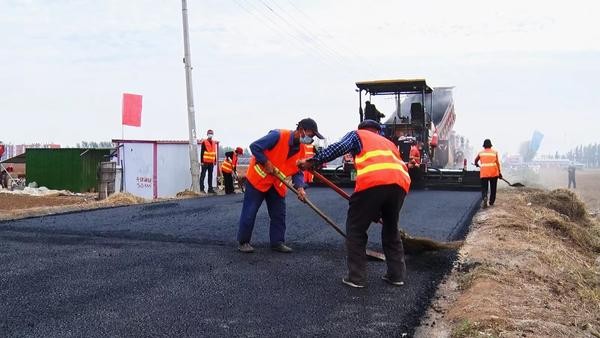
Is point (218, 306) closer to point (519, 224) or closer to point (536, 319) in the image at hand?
point (536, 319)

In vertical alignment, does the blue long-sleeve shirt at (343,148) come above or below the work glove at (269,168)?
above

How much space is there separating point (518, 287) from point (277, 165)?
7.78 feet

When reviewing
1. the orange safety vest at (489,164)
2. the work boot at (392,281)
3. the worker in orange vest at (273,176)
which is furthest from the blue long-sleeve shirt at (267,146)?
the orange safety vest at (489,164)

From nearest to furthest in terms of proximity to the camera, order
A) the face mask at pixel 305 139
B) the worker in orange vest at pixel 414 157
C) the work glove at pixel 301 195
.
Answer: the face mask at pixel 305 139
the work glove at pixel 301 195
the worker in orange vest at pixel 414 157

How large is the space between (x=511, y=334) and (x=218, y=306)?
1.77 meters

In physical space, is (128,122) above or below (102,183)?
above

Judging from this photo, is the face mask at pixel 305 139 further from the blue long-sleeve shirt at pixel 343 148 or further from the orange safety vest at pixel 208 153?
the orange safety vest at pixel 208 153

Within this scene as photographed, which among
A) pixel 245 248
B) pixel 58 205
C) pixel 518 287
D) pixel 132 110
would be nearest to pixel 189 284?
pixel 245 248

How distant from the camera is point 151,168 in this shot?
53.4ft

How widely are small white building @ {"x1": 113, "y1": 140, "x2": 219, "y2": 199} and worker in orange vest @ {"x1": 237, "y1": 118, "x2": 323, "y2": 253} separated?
1077cm

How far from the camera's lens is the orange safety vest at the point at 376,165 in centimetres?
454

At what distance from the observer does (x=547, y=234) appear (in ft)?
26.3

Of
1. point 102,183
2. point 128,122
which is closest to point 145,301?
point 102,183

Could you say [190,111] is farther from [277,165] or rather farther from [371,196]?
[371,196]
